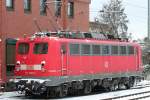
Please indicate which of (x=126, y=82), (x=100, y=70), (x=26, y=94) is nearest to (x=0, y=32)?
(x=26, y=94)

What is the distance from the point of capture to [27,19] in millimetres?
31500

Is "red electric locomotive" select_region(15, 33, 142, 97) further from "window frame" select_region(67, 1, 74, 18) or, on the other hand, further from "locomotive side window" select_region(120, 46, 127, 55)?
"window frame" select_region(67, 1, 74, 18)

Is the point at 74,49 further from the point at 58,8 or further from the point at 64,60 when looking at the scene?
the point at 58,8

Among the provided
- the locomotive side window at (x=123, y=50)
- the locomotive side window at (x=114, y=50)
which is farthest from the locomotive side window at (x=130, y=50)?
the locomotive side window at (x=114, y=50)

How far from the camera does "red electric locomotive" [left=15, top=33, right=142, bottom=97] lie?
2454 centimetres

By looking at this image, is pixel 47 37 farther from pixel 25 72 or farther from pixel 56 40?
pixel 25 72

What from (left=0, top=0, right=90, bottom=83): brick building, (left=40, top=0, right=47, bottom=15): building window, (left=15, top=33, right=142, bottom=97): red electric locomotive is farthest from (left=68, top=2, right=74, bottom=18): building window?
(left=15, top=33, right=142, bottom=97): red electric locomotive

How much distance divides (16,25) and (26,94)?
5.74 m

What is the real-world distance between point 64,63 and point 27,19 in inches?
286

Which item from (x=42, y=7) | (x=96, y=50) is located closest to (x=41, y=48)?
(x=96, y=50)

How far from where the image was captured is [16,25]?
3039cm

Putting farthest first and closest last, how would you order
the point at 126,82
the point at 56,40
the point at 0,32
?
1. the point at 126,82
2. the point at 0,32
3. the point at 56,40

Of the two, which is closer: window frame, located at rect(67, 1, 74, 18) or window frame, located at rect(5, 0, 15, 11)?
window frame, located at rect(5, 0, 15, 11)

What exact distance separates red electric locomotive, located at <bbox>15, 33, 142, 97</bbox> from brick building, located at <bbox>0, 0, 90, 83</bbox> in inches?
137
